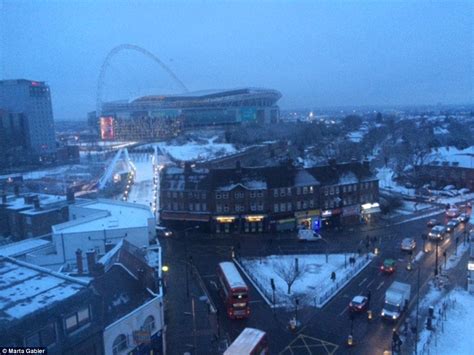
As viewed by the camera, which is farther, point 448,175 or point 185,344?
point 448,175

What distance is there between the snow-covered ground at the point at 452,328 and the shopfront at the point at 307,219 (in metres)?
14.8

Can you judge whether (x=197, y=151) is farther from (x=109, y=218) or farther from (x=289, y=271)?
(x=289, y=271)

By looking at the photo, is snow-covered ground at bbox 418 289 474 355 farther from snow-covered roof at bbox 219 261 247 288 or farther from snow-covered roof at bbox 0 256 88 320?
snow-covered roof at bbox 0 256 88 320

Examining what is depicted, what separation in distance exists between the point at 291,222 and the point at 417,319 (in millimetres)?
17481

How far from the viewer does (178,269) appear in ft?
88.8

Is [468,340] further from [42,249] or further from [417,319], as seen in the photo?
[42,249]

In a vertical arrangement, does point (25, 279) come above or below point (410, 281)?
above

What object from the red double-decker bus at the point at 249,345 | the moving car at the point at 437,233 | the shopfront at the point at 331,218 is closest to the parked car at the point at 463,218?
the moving car at the point at 437,233

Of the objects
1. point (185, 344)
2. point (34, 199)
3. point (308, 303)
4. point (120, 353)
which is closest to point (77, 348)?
point (120, 353)

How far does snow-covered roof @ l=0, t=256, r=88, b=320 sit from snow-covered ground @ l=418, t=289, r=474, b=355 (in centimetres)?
1421

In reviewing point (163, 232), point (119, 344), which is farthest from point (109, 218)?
point (119, 344)

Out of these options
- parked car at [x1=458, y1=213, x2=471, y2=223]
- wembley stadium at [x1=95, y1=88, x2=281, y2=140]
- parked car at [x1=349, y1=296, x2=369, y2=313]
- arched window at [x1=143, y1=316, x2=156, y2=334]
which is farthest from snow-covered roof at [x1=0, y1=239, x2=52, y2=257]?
wembley stadium at [x1=95, y1=88, x2=281, y2=140]

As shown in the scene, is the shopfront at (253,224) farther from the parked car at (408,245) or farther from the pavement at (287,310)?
the parked car at (408,245)

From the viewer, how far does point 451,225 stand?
34.6 meters
